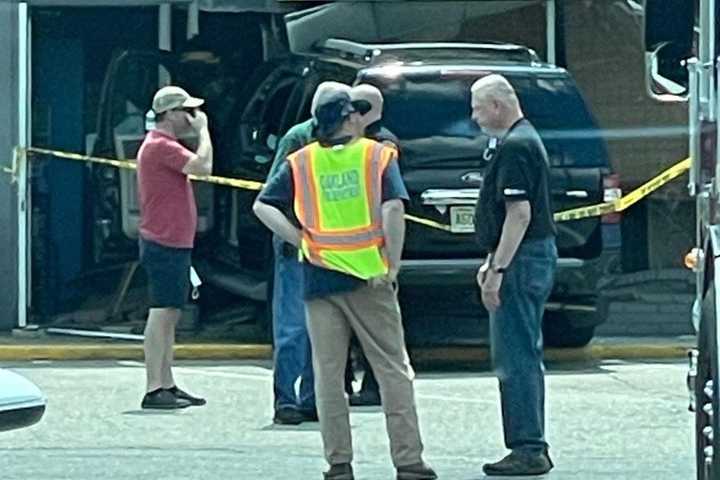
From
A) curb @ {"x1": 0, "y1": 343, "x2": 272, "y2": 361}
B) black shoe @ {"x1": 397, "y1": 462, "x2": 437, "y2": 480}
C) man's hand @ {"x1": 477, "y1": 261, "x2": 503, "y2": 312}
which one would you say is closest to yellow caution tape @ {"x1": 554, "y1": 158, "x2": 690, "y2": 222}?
curb @ {"x1": 0, "y1": 343, "x2": 272, "y2": 361}

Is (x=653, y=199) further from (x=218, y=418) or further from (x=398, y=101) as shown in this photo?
(x=218, y=418)

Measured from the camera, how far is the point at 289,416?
11.2 metres

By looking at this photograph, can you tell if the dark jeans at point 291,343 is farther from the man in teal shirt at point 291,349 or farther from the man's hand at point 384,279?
the man's hand at point 384,279

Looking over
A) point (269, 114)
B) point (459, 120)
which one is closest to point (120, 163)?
point (269, 114)

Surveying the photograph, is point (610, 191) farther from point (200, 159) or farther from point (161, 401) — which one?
point (161, 401)

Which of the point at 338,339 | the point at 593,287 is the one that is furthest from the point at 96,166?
the point at 338,339

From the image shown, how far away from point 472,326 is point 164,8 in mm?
3465

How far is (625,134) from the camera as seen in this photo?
50.8 ft

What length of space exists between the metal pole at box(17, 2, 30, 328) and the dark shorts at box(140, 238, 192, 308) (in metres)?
3.40

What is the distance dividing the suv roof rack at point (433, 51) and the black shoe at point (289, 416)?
3.22 m

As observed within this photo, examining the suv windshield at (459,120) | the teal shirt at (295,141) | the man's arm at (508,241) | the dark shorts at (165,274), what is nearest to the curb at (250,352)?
the suv windshield at (459,120)

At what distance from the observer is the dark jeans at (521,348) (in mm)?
9609

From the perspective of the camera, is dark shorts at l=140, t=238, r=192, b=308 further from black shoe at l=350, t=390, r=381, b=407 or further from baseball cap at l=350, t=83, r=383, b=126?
baseball cap at l=350, t=83, r=383, b=126

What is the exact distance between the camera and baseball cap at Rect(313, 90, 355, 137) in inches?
367
